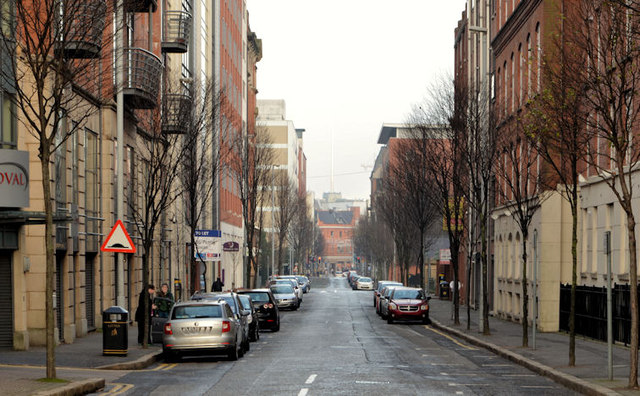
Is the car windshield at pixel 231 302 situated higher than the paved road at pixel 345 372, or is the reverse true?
the car windshield at pixel 231 302

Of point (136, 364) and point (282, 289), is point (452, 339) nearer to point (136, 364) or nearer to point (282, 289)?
point (136, 364)

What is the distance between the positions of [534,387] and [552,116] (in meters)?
5.66

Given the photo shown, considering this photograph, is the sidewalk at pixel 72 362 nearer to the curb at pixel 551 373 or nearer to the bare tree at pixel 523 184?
the curb at pixel 551 373

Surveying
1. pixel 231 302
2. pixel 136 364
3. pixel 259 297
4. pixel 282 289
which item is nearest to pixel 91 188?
pixel 231 302

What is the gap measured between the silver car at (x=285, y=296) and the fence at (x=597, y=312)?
76.1 feet

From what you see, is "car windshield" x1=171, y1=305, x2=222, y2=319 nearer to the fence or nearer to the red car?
the fence

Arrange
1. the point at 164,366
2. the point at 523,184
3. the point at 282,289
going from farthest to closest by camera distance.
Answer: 1. the point at 282,289
2. the point at 523,184
3. the point at 164,366

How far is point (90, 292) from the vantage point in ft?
107

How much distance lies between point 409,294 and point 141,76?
1784 centimetres

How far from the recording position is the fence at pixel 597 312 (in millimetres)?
27594

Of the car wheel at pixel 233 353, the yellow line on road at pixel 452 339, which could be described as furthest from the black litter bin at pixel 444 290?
the car wheel at pixel 233 353

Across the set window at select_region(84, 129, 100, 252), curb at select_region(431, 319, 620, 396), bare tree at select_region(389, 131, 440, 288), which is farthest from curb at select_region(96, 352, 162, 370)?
bare tree at select_region(389, 131, 440, 288)

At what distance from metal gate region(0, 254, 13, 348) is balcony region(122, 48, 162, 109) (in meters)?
8.62

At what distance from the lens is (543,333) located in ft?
115
